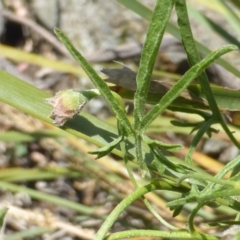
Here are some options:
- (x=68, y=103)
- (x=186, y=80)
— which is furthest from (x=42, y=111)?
(x=186, y=80)

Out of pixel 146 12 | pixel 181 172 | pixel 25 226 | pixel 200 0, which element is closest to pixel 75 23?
pixel 200 0

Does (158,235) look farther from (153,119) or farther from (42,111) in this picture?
(42,111)

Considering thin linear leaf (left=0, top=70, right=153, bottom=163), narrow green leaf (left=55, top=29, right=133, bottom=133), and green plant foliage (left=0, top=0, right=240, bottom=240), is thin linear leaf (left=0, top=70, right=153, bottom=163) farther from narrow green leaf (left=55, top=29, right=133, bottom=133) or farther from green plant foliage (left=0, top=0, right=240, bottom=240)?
narrow green leaf (left=55, top=29, right=133, bottom=133)

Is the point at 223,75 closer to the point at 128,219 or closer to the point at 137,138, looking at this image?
the point at 128,219

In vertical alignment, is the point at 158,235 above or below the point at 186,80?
below

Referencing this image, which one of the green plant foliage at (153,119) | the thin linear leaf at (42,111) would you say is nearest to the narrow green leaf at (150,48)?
the green plant foliage at (153,119)

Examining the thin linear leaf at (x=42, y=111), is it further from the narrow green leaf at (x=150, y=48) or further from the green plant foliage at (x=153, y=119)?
the narrow green leaf at (x=150, y=48)

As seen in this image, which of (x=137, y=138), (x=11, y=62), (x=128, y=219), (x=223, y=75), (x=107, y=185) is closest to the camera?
(x=137, y=138)
